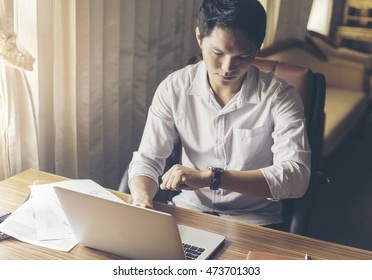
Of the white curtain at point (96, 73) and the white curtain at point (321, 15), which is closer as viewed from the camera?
the white curtain at point (96, 73)

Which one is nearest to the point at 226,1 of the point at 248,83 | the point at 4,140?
the point at 248,83

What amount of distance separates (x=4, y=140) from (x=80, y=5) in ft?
1.63

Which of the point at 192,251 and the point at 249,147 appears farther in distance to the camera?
the point at 249,147

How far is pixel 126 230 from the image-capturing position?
1018 millimetres

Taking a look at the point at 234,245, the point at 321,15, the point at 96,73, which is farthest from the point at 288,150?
the point at 321,15

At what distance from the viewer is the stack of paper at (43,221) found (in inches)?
44.7

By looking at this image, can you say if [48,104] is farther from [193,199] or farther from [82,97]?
[193,199]

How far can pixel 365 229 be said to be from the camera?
2.55m

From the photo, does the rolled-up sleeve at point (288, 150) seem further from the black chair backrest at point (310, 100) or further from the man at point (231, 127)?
the black chair backrest at point (310, 100)

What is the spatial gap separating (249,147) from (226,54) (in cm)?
28

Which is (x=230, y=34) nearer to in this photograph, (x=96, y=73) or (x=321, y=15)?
(x=96, y=73)

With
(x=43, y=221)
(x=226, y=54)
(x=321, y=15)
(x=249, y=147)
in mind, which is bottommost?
(x=43, y=221)

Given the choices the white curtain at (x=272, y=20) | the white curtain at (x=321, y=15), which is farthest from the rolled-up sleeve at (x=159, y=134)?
the white curtain at (x=321, y=15)

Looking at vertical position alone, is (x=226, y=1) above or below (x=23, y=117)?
above
